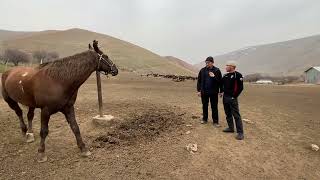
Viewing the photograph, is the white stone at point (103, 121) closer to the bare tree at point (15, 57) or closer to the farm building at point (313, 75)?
the bare tree at point (15, 57)

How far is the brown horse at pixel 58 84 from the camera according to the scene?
7.55 meters

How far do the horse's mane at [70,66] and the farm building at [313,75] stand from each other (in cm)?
4783

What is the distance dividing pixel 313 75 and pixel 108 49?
38.7m

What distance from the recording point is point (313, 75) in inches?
2019

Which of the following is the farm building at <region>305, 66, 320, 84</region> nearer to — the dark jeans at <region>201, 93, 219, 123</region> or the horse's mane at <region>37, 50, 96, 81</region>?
the dark jeans at <region>201, 93, 219, 123</region>

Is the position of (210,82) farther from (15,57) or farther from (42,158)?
(15,57)

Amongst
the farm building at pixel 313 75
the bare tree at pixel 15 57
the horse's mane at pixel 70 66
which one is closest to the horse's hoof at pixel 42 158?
the horse's mane at pixel 70 66

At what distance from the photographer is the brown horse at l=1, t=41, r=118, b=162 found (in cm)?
755

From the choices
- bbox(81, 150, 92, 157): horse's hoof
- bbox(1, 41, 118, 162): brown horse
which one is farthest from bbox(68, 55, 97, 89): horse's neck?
bbox(81, 150, 92, 157): horse's hoof

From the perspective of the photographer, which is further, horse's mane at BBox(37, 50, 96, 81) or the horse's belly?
the horse's belly

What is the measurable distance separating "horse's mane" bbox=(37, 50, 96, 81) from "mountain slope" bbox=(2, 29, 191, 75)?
152ft

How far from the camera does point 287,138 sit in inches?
378

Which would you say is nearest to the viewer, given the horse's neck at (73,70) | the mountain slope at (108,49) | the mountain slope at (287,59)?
the horse's neck at (73,70)

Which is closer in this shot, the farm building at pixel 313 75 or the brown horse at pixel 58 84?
the brown horse at pixel 58 84
